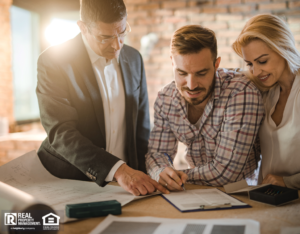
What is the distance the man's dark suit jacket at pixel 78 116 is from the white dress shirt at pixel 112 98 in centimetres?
4

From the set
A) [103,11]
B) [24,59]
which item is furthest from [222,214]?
[24,59]

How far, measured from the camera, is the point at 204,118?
4.64 ft

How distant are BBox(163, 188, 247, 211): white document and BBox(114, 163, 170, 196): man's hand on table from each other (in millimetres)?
57

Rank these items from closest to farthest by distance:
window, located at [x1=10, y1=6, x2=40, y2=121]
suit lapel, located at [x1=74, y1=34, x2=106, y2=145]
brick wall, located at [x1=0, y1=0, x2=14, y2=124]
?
suit lapel, located at [x1=74, y1=34, x2=106, y2=145]
brick wall, located at [x1=0, y1=0, x2=14, y2=124]
window, located at [x1=10, y1=6, x2=40, y2=121]

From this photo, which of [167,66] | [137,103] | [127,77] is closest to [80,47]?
[127,77]

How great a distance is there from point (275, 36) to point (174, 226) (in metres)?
0.99

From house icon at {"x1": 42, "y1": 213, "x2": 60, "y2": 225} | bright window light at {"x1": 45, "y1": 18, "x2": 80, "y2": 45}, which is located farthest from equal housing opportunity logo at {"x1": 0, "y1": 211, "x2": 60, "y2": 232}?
bright window light at {"x1": 45, "y1": 18, "x2": 80, "y2": 45}

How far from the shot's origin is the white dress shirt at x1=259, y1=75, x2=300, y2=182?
1.30m

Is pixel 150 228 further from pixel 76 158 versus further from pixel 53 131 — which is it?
pixel 53 131

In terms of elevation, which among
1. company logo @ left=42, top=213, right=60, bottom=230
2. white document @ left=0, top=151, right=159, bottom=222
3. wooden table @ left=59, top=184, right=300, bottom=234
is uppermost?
company logo @ left=42, top=213, right=60, bottom=230

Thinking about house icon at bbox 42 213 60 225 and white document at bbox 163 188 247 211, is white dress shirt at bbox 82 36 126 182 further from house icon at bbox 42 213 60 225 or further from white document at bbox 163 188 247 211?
house icon at bbox 42 213 60 225

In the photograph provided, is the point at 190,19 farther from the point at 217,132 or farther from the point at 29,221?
the point at 29,221

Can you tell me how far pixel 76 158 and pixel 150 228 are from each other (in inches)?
22.3

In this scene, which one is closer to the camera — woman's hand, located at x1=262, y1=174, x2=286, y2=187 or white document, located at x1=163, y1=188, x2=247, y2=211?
white document, located at x1=163, y1=188, x2=247, y2=211
